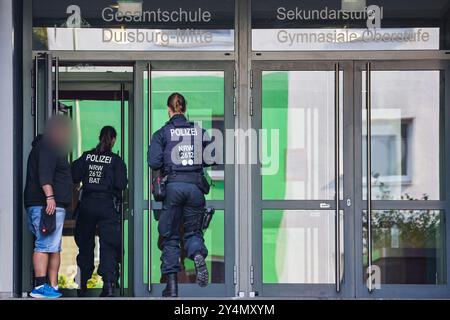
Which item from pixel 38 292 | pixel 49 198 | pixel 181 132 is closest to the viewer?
pixel 49 198

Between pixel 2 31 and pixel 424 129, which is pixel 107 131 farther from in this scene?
pixel 424 129

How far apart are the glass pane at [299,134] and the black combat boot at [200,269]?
3.00 ft

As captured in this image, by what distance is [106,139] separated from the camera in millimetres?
A: 10367

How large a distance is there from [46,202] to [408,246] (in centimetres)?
366

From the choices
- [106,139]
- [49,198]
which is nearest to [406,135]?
[106,139]

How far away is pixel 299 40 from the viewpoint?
402 inches

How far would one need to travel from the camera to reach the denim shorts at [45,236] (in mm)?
9703

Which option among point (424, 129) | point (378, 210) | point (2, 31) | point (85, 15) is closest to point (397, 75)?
point (424, 129)

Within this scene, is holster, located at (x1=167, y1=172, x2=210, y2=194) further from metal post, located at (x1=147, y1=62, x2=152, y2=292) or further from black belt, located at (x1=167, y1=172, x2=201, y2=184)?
metal post, located at (x1=147, y1=62, x2=152, y2=292)

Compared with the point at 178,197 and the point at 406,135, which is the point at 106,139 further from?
the point at 406,135

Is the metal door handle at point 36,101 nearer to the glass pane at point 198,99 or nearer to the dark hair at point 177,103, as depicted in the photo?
the glass pane at point 198,99

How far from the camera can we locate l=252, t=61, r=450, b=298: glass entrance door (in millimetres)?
10164

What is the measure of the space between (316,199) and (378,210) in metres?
0.64

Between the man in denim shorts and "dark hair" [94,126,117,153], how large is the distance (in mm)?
574
